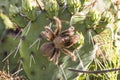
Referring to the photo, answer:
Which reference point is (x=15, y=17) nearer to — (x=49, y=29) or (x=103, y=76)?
(x=49, y=29)

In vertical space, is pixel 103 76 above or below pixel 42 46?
below

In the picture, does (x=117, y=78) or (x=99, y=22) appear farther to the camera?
(x=117, y=78)

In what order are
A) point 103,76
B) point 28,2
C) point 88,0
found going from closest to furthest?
1. point 28,2
2. point 88,0
3. point 103,76

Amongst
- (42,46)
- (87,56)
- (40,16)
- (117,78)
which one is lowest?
(117,78)

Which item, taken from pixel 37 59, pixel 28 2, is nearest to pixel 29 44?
pixel 37 59

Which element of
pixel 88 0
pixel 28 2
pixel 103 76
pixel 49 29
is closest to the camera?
pixel 49 29

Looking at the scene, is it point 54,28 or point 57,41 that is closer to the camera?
point 57,41
